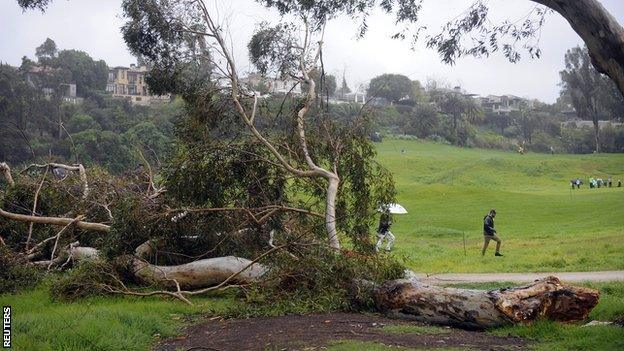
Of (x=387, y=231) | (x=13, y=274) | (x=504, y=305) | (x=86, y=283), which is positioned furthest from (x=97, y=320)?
(x=387, y=231)

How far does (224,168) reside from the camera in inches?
503

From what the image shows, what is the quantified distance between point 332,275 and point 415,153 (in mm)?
59109

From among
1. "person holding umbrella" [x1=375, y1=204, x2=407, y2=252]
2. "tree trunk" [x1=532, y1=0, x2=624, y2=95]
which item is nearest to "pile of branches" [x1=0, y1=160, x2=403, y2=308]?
"person holding umbrella" [x1=375, y1=204, x2=407, y2=252]

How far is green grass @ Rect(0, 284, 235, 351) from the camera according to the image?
295 inches

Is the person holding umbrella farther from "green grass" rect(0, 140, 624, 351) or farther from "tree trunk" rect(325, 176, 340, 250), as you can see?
"green grass" rect(0, 140, 624, 351)

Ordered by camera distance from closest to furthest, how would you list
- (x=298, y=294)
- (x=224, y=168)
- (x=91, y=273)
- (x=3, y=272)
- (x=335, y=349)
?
(x=335, y=349), (x=298, y=294), (x=91, y=273), (x=3, y=272), (x=224, y=168)

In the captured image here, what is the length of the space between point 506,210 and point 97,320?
3189 cm

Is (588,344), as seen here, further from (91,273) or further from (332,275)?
(91,273)

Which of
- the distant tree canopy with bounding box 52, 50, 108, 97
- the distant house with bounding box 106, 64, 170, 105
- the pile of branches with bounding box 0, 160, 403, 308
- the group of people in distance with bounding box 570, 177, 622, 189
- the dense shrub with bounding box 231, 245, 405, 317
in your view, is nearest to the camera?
the dense shrub with bounding box 231, 245, 405, 317

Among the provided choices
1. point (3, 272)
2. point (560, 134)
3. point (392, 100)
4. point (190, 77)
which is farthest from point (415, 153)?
point (3, 272)

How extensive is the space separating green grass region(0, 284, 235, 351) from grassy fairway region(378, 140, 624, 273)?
427 centimetres

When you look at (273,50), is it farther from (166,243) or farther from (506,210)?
(506,210)

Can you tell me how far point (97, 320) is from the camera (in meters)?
8.27

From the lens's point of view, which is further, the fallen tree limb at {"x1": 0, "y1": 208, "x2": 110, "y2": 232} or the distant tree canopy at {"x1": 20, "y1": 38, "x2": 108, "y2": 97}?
the distant tree canopy at {"x1": 20, "y1": 38, "x2": 108, "y2": 97}
